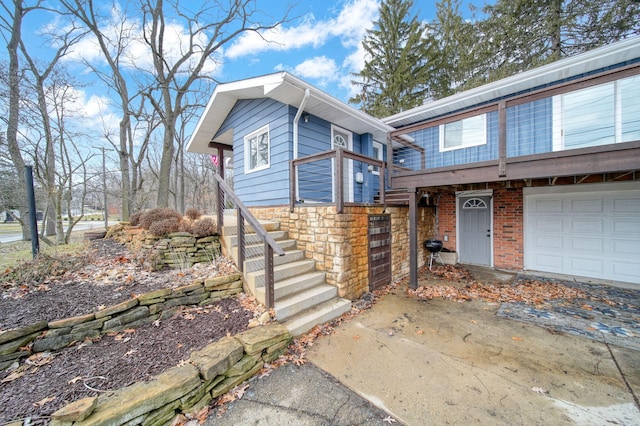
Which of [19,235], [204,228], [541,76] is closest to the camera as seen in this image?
[204,228]

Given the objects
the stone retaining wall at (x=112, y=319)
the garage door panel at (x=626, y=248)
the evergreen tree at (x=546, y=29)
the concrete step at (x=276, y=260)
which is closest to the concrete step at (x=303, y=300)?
the concrete step at (x=276, y=260)

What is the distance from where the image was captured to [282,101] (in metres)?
5.36

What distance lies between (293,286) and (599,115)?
7.37 m

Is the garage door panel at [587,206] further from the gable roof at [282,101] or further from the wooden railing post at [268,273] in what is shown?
the wooden railing post at [268,273]

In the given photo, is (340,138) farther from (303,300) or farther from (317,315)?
(317,315)

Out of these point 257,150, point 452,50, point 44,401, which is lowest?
point 44,401

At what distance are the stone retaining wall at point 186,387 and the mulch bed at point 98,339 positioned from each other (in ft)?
0.87

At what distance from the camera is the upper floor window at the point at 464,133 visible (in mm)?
6527

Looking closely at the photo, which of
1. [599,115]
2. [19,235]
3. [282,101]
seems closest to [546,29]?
[599,115]

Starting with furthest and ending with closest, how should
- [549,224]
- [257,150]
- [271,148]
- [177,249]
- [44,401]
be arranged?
[257,150]
[549,224]
[271,148]
[177,249]
[44,401]

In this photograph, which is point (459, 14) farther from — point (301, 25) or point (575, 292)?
point (575, 292)

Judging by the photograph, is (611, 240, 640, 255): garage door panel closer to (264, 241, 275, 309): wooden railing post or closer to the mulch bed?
(264, 241, 275, 309): wooden railing post

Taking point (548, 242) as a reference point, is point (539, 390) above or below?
below

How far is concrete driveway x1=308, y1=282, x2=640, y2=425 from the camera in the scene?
2100 mm
